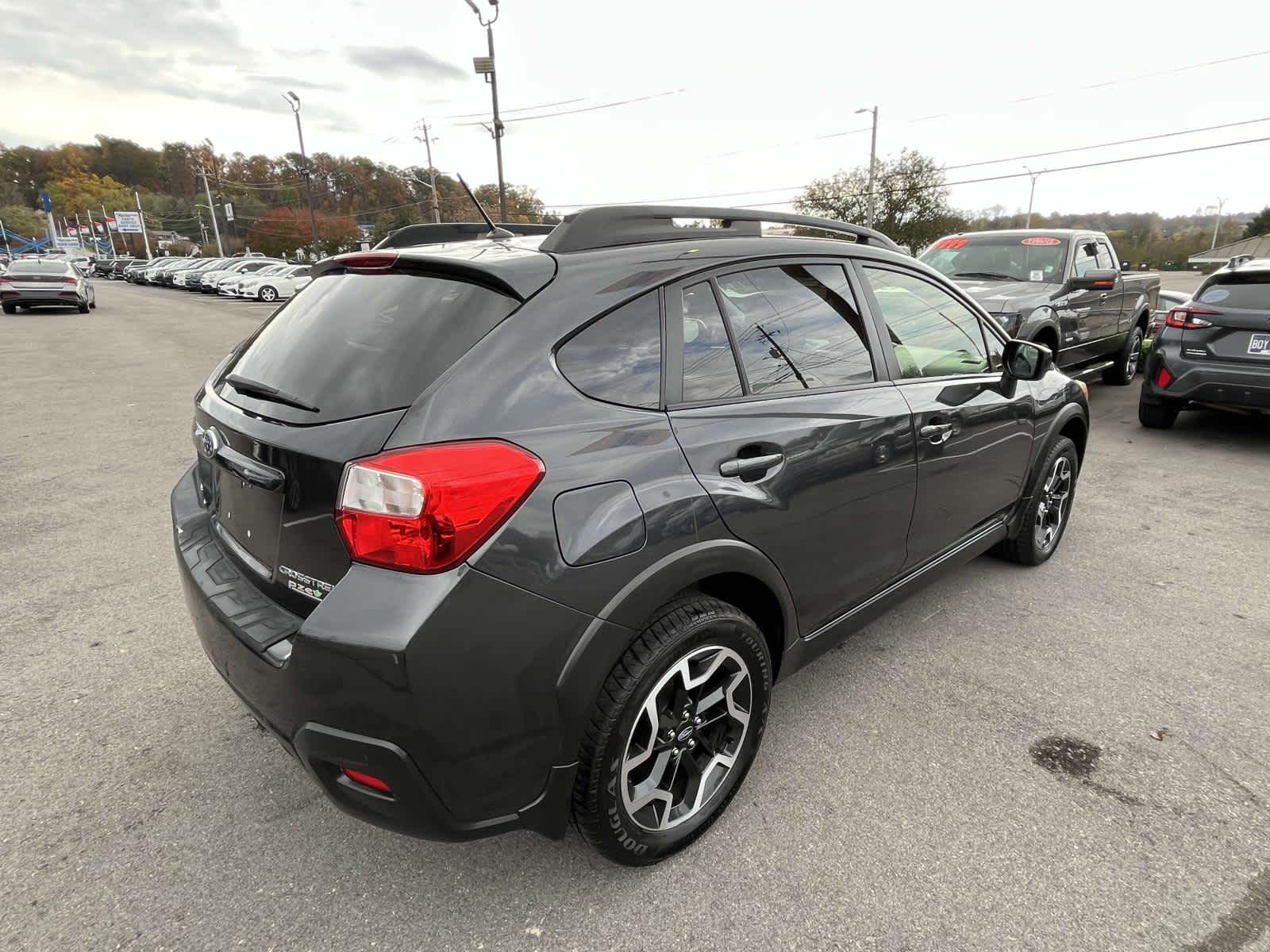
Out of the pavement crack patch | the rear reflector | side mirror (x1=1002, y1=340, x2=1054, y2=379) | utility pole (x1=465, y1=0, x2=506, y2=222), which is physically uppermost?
utility pole (x1=465, y1=0, x2=506, y2=222)

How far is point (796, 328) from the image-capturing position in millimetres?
2432

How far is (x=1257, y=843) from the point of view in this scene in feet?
7.07

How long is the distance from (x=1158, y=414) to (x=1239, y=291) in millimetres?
1288

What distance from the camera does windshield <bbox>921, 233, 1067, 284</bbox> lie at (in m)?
7.62

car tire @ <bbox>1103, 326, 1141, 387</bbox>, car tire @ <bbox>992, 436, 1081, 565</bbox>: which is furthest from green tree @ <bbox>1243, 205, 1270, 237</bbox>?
car tire @ <bbox>992, 436, 1081, 565</bbox>

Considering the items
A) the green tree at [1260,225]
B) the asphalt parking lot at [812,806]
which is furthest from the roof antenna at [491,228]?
the green tree at [1260,225]

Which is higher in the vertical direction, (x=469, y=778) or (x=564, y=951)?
(x=469, y=778)

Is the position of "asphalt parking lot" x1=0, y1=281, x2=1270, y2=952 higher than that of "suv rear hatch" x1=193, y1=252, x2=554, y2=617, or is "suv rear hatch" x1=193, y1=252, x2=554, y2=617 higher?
"suv rear hatch" x1=193, y1=252, x2=554, y2=617

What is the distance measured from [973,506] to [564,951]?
2419 millimetres

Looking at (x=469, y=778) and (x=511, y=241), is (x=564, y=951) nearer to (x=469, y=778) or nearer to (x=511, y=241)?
(x=469, y=778)

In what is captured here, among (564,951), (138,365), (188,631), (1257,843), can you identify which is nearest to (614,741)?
(564,951)

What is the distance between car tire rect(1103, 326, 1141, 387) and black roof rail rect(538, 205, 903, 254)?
847 cm

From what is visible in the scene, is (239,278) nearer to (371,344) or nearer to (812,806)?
(371,344)

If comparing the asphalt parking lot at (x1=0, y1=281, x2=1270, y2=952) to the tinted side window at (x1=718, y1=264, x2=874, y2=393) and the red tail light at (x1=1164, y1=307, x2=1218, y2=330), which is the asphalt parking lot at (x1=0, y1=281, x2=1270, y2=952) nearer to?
the tinted side window at (x1=718, y1=264, x2=874, y2=393)
